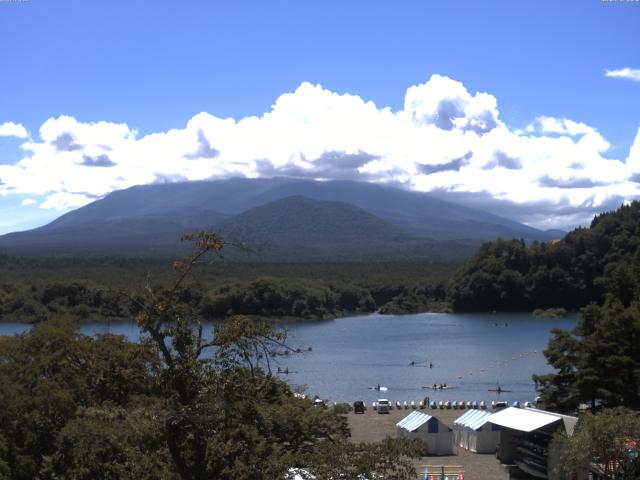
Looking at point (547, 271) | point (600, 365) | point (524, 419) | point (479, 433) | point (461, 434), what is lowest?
point (461, 434)

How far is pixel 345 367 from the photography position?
148 feet

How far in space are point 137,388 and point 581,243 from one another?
67.9 metres

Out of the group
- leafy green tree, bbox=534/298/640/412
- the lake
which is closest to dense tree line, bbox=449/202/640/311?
the lake

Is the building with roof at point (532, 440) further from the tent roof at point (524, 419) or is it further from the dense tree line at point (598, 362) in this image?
the dense tree line at point (598, 362)

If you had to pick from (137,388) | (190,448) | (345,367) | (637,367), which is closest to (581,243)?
(345,367)

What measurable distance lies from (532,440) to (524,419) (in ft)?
1.77

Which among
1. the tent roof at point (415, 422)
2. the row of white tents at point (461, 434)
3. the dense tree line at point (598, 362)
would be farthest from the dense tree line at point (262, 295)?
the dense tree line at point (598, 362)

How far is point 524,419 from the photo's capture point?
60.3 ft

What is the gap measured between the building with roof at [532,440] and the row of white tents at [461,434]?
1755 millimetres

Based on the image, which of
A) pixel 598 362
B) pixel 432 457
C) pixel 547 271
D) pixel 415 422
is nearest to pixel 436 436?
pixel 432 457

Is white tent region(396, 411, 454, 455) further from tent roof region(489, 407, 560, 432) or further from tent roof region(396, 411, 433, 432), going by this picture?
tent roof region(489, 407, 560, 432)

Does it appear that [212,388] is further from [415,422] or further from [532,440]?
[415,422]

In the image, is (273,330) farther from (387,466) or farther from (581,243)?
(581,243)

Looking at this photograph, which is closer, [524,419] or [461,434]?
[524,419]
